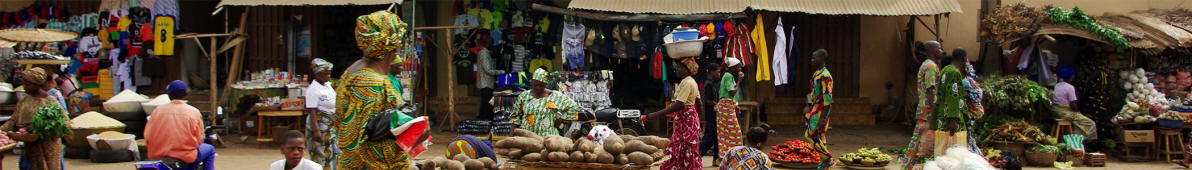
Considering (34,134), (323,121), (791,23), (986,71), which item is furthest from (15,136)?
(986,71)

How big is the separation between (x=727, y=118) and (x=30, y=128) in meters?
5.90

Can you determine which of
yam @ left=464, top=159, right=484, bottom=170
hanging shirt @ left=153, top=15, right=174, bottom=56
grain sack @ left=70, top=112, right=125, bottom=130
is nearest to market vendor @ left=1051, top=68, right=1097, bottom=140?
yam @ left=464, top=159, right=484, bottom=170

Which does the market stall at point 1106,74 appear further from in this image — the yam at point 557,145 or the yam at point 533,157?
the yam at point 533,157

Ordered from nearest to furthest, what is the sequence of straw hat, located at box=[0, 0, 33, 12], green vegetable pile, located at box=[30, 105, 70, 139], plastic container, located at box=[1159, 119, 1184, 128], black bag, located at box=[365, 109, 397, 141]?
black bag, located at box=[365, 109, 397, 141] < green vegetable pile, located at box=[30, 105, 70, 139] < plastic container, located at box=[1159, 119, 1184, 128] < straw hat, located at box=[0, 0, 33, 12]

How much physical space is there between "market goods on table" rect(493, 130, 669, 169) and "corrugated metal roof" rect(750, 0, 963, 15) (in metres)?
4.51

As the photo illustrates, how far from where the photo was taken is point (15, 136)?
6922 mm

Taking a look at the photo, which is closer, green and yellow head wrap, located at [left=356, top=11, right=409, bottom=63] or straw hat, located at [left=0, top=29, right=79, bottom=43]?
green and yellow head wrap, located at [left=356, top=11, right=409, bottom=63]

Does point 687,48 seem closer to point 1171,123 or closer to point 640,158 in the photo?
point 640,158

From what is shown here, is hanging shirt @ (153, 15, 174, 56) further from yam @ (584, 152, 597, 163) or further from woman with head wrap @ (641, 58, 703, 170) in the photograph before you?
woman with head wrap @ (641, 58, 703, 170)

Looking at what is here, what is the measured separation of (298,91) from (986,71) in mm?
9549

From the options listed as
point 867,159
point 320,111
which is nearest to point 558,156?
point 320,111

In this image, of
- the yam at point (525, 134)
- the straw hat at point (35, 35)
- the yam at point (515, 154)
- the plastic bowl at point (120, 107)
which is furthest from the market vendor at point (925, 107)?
the straw hat at point (35, 35)

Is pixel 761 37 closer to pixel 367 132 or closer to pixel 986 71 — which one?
pixel 986 71

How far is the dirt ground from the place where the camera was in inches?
409
